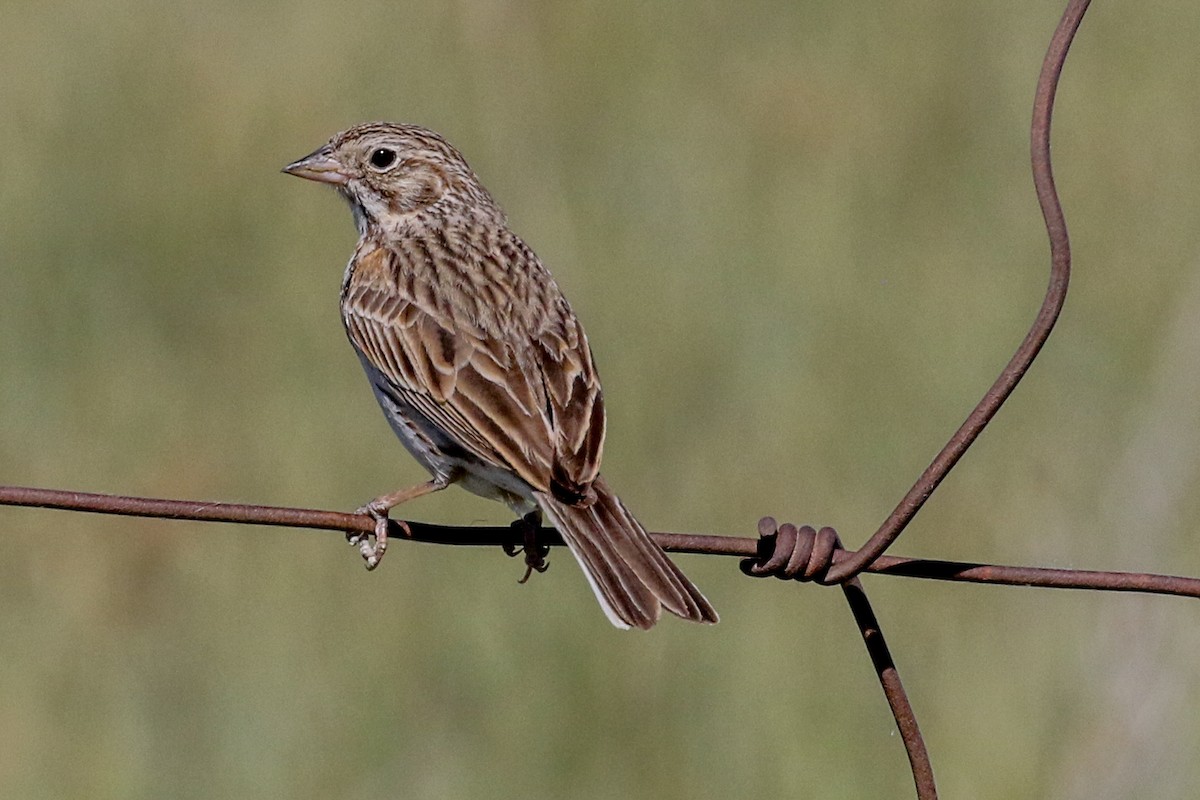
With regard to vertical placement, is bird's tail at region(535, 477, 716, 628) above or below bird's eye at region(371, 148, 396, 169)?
below

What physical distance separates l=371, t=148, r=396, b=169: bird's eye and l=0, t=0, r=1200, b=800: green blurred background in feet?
5.41

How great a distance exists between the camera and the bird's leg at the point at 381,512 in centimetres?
591

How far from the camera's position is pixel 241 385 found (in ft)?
32.4

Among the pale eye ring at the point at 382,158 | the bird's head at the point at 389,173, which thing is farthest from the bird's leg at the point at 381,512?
the pale eye ring at the point at 382,158

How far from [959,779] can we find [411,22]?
6700 mm

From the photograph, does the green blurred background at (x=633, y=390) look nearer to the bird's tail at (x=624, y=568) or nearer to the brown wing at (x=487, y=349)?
the brown wing at (x=487, y=349)

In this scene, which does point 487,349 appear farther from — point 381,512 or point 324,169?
point 324,169

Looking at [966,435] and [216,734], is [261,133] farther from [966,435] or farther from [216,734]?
[966,435]

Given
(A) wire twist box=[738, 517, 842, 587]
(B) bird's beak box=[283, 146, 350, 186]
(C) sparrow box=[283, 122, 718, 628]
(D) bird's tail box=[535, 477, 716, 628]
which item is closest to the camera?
(A) wire twist box=[738, 517, 842, 587]

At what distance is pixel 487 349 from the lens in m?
6.26

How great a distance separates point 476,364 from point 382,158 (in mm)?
1502

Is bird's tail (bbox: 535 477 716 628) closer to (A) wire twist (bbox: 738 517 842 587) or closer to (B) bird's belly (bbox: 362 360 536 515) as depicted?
(B) bird's belly (bbox: 362 360 536 515)

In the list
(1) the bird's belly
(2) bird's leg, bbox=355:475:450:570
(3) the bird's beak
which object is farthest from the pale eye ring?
(2) bird's leg, bbox=355:475:450:570

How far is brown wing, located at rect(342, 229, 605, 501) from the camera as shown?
5867 mm
